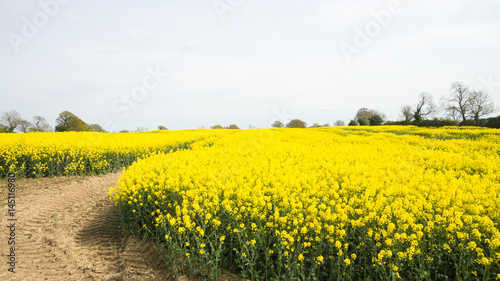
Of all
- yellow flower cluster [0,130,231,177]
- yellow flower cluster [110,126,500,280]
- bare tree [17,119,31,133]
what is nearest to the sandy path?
yellow flower cluster [110,126,500,280]

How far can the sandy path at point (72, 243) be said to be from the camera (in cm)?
452

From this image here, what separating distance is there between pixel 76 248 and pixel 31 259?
757 mm

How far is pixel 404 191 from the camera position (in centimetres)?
494

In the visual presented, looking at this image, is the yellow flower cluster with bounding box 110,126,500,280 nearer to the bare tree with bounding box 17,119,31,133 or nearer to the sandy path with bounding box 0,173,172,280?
the sandy path with bounding box 0,173,172,280

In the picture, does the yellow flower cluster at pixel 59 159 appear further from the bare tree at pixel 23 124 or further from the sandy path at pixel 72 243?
the bare tree at pixel 23 124

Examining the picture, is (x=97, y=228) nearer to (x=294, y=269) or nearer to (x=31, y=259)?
(x=31, y=259)

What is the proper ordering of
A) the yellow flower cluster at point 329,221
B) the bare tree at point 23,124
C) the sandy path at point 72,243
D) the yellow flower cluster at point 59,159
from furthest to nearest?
the bare tree at point 23,124 < the yellow flower cluster at point 59,159 < the sandy path at point 72,243 < the yellow flower cluster at point 329,221

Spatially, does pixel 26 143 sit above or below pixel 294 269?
above

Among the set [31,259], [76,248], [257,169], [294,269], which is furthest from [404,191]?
[31,259]

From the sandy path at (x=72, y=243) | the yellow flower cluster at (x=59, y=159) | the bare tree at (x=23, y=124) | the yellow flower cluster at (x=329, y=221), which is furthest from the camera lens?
the bare tree at (x=23, y=124)

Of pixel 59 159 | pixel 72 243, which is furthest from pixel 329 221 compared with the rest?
pixel 59 159

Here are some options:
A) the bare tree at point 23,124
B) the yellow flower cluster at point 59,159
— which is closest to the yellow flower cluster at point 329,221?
the yellow flower cluster at point 59,159

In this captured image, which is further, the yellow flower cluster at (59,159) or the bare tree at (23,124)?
the bare tree at (23,124)

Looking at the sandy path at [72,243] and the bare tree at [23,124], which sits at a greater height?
the bare tree at [23,124]
